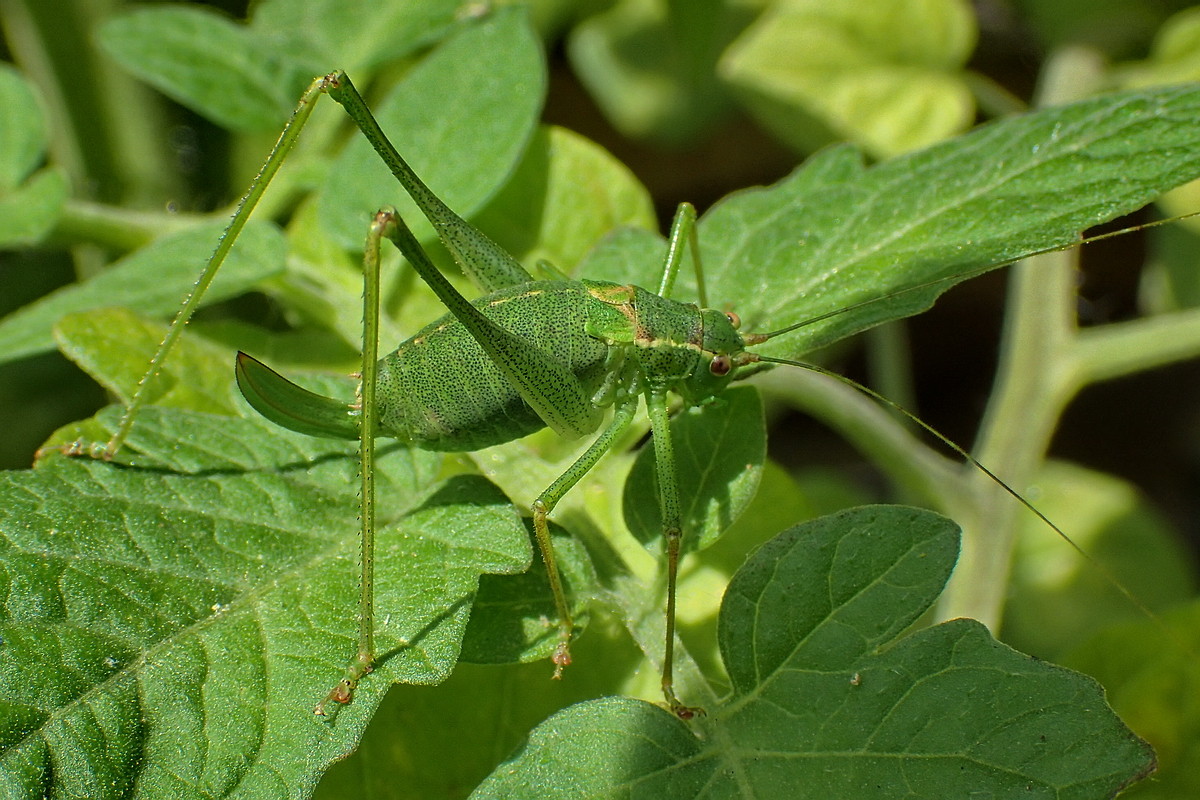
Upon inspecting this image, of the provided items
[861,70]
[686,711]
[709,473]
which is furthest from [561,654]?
[861,70]

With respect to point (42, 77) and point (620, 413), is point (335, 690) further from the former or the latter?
point (42, 77)

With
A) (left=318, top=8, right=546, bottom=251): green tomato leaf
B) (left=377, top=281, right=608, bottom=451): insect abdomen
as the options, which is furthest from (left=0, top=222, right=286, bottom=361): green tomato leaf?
(left=377, top=281, right=608, bottom=451): insect abdomen

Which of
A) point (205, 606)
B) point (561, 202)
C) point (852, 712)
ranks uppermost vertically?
point (561, 202)

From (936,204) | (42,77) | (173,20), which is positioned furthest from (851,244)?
(42,77)

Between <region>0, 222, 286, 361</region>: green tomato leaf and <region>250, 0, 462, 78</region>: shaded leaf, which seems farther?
<region>250, 0, 462, 78</region>: shaded leaf

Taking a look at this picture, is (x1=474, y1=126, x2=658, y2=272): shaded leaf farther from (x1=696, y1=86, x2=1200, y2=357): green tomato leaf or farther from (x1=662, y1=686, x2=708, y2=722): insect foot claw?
(x1=662, y1=686, x2=708, y2=722): insect foot claw

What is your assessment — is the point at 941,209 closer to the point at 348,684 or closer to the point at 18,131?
the point at 348,684
